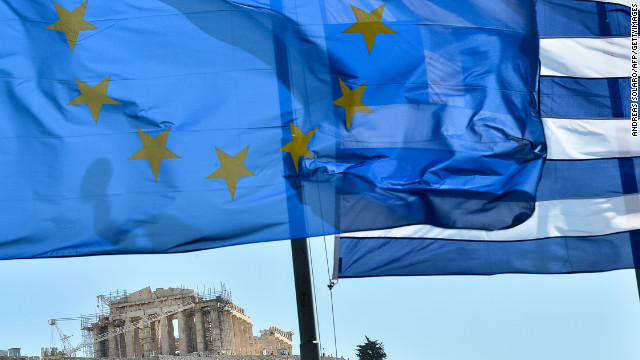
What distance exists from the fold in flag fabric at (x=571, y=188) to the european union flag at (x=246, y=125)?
52cm

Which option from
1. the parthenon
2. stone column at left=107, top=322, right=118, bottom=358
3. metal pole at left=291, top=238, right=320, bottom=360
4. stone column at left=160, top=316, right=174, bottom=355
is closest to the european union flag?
metal pole at left=291, top=238, right=320, bottom=360

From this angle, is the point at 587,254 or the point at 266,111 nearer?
the point at 266,111

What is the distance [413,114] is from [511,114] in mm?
989

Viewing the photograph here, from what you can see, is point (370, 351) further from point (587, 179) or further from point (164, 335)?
point (587, 179)

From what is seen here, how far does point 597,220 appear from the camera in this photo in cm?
978

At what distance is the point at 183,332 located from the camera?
266ft

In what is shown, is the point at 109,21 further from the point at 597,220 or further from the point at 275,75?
the point at 597,220

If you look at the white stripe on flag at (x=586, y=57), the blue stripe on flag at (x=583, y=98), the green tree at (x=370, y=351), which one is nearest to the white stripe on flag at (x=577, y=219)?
the blue stripe on flag at (x=583, y=98)

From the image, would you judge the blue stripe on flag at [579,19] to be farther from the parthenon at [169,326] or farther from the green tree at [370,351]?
the parthenon at [169,326]

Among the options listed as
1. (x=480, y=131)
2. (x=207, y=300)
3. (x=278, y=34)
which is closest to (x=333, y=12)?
(x=278, y=34)

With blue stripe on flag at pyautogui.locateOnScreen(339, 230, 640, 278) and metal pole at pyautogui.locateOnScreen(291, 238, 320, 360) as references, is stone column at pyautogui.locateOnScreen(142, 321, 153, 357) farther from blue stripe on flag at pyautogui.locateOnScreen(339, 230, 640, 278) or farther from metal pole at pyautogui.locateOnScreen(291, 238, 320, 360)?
metal pole at pyautogui.locateOnScreen(291, 238, 320, 360)

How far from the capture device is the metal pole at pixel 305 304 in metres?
7.70

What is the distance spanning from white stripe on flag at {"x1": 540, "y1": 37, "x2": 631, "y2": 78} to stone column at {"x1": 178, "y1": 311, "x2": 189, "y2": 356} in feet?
240

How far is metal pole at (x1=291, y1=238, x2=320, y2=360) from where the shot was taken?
7699 mm
